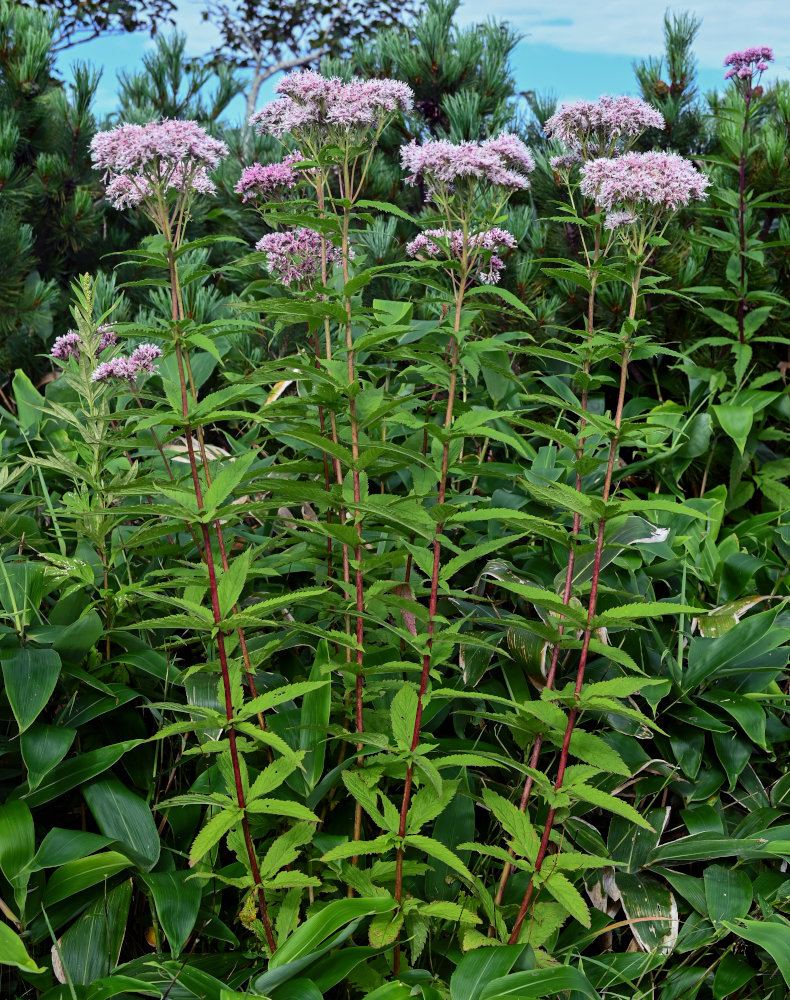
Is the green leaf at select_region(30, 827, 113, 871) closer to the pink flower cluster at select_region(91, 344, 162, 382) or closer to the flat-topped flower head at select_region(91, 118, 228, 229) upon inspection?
the pink flower cluster at select_region(91, 344, 162, 382)

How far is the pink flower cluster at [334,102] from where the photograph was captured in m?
2.14

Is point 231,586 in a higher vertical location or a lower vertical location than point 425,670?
higher

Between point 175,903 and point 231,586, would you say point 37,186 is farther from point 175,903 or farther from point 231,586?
point 175,903

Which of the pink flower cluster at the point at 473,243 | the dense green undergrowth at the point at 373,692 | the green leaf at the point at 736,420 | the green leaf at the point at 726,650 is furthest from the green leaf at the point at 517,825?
the green leaf at the point at 736,420

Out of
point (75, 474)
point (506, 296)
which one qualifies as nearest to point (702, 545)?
point (506, 296)

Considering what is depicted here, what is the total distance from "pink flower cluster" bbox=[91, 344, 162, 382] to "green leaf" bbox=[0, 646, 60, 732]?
2.43 ft

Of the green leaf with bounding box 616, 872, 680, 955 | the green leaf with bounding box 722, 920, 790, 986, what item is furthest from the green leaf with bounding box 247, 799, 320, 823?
the green leaf with bounding box 722, 920, 790, 986

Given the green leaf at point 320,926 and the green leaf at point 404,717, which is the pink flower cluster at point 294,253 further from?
the green leaf at point 320,926

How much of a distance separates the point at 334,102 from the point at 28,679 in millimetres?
1541

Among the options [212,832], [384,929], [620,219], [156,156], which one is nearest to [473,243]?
[620,219]

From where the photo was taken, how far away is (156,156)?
6.01ft

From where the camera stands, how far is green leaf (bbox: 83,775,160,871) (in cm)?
202

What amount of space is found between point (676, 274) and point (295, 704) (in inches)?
106

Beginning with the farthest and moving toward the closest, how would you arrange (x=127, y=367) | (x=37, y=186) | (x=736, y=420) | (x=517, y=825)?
(x=37, y=186), (x=736, y=420), (x=127, y=367), (x=517, y=825)
